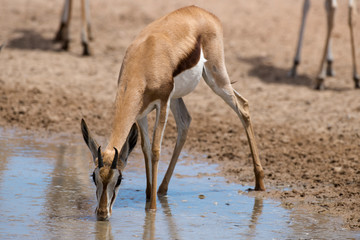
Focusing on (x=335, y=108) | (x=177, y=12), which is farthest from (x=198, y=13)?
(x=335, y=108)

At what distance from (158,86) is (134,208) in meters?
1.19

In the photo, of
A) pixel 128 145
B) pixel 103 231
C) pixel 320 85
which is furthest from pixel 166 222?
pixel 320 85

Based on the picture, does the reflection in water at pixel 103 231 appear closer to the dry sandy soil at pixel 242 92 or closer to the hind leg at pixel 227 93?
the dry sandy soil at pixel 242 92

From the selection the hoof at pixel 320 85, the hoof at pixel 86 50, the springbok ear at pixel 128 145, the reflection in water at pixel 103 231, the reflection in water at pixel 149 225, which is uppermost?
the hoof at pixel 86 50

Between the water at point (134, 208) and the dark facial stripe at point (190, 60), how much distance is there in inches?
51.8

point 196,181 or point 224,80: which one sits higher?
point 224,80

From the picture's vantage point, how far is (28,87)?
39.4 feet

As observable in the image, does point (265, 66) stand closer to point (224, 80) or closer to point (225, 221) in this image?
point (224, 80)

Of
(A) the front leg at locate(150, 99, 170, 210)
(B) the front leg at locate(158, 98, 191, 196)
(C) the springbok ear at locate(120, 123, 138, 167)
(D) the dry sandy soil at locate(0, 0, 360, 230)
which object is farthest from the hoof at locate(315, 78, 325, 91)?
(C) the springbok ear at locate(120, 123, 138, 167)

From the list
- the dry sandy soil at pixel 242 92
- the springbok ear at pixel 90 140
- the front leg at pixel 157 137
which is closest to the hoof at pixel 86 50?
the dry sandy soil at pixel 242 92

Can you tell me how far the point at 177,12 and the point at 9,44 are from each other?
8.38m

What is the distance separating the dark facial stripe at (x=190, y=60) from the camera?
672 centimetres

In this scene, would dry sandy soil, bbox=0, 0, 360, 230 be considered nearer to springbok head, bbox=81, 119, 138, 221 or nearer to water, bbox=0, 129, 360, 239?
water, bbox=0, 129, 360, 239

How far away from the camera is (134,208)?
6.69 m
